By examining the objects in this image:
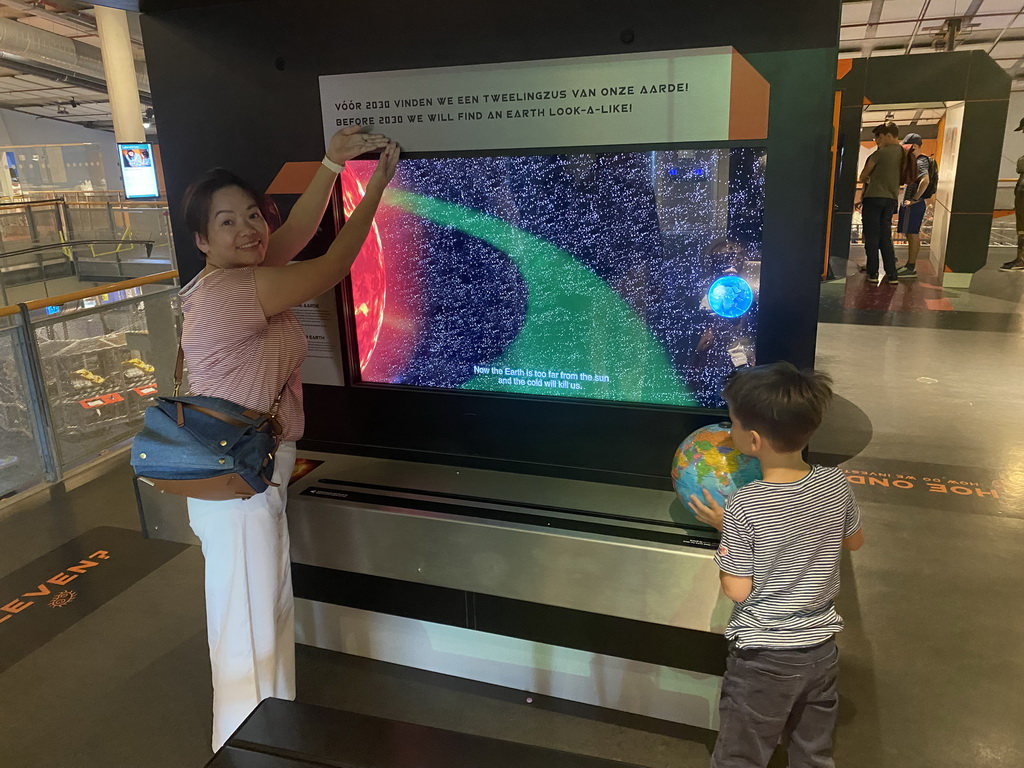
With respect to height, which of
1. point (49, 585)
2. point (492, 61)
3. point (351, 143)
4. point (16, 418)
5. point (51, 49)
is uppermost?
point (51, 49)

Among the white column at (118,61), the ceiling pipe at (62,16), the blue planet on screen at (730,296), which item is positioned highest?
the ceiling pipe at (62,16)

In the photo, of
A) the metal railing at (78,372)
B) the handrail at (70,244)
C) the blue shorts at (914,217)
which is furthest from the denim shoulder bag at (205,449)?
the blue shorts at (914,217)

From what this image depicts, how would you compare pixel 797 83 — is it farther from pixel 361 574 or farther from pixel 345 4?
pixel 361 574

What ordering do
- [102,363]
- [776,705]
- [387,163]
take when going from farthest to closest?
[102,363], [387,163], [776,705]

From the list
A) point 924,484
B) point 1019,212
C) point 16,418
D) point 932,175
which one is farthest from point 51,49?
point 1019,212

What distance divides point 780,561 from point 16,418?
15.1 feet

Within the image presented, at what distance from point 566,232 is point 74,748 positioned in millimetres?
2454

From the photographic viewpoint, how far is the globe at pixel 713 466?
7.27ft

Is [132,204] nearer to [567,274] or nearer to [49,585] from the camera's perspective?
[49,585]

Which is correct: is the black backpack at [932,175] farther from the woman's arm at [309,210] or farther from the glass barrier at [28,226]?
the glass barrier at [28,226]

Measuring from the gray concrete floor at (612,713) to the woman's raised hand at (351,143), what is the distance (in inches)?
75.9

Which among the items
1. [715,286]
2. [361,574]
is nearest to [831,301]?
[715,286]

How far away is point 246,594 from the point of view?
2199 mm

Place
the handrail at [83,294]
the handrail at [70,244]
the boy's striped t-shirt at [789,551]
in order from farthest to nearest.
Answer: the handrail at [70,244]
the handrail at [83,294]
the boy's striped t-shirt at [789,551]
